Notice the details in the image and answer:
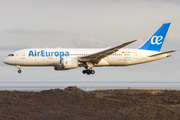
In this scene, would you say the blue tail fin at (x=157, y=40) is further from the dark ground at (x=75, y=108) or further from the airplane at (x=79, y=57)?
the dark ground at (x=75, y=108)

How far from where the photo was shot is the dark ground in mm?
24750

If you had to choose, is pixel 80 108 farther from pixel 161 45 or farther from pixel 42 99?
pixel 161 45

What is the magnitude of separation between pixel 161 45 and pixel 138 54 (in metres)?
6.06

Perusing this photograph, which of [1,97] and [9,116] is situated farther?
[1,97]

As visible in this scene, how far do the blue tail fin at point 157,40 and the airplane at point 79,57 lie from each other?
1192mm

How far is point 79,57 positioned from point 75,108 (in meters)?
17.3

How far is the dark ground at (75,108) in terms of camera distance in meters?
24.8

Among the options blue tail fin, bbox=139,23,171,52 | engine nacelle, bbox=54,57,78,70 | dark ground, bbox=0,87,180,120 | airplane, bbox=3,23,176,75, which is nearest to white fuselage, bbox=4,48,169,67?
airplane, bbox=3,23,176,75

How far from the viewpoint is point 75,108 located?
92.0ft

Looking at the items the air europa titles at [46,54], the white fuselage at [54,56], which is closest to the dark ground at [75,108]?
the white fuselage at [54,56]

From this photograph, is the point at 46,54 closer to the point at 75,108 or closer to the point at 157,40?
the point at 75,108

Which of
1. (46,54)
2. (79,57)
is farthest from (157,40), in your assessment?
(46,54)

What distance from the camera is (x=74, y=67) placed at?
144ft

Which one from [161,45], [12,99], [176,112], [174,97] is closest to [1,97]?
[12,99]
